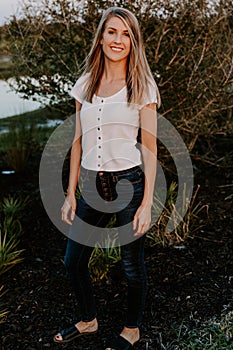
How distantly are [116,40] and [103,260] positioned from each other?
157 centimetres

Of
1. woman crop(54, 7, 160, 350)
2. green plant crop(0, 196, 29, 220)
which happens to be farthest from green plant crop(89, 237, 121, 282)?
green plant crop(0, 196, 29, 220)

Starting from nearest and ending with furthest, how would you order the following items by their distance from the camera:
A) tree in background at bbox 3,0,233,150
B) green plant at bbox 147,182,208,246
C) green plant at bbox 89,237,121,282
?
green plant at bbox 89,237,121,282
green plant at bbox 147,182,208,246
tree in background at bbox 3,0,233,150

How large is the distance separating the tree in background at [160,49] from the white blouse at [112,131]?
1.83 metres

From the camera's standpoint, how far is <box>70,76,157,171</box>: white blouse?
255 cm

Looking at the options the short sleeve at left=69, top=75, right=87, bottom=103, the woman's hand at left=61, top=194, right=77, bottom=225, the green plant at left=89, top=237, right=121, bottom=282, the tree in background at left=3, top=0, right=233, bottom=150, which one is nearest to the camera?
the short sleeve at left=69, top=75, right=87, bottom=103

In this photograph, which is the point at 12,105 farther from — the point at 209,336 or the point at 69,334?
the point at 209,336

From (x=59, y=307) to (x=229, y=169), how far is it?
2726 millimetres

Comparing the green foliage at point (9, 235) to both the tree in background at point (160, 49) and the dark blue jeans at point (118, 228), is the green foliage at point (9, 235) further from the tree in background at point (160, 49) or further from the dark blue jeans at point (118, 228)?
the tree in background at point (160, 49)

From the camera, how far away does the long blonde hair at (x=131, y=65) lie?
253cm

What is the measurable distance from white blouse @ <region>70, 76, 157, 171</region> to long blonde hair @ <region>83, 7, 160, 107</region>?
0.04 m

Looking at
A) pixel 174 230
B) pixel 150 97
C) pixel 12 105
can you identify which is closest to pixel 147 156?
pixel 150 97

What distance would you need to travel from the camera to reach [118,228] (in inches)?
106

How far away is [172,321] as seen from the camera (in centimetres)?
307

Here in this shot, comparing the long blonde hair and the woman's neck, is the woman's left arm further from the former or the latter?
the woman's neck
